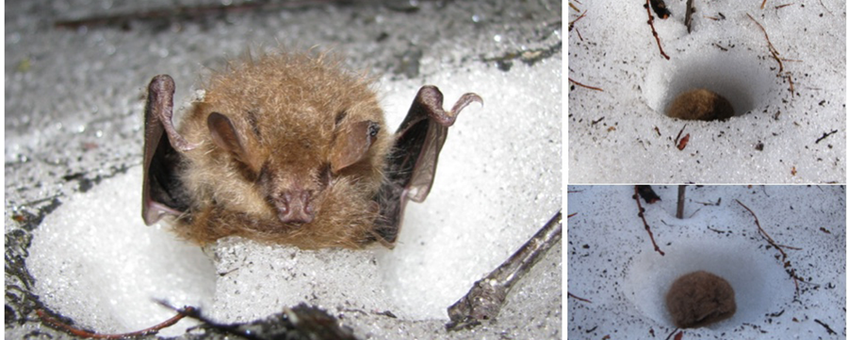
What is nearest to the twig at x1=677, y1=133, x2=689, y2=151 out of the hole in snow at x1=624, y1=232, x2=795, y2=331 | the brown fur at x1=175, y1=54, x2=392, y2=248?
the hole in snow at x1=624, y1=232, x2=795, y2=331

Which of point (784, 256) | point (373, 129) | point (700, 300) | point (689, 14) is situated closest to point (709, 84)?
point (689, 14)

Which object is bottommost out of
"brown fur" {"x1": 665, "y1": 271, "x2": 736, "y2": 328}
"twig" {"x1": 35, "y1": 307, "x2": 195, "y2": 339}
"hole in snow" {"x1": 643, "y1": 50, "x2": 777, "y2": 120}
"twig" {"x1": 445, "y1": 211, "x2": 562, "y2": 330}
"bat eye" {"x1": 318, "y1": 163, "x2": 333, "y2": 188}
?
"brown fur" {"x1": 665, "y1": 271, "x2": 736, "y2": 328}

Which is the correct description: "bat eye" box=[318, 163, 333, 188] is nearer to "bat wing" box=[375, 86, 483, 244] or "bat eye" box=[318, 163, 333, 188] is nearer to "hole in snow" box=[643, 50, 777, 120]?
"bat wing" box=[375, 86, 483, 244]

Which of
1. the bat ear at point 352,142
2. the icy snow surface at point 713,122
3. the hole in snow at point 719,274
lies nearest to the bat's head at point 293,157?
the bat ear at point 352,142

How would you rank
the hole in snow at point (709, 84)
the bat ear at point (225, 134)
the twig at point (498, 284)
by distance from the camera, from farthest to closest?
the hole in snow at point (709, 84)
the twig at point (498, 284)
the bat ear at point (225, 134)

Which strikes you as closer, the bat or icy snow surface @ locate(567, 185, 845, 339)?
the bat

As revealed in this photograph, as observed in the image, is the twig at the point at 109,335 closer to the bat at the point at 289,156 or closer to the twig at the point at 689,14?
the bat at the point at 289,156

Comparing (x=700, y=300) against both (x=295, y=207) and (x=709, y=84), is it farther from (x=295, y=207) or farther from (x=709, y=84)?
(x=295, y=207)

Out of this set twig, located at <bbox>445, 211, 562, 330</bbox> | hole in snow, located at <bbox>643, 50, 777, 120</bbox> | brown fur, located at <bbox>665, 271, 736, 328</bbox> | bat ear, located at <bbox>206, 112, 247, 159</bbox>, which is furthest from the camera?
brown fur, located at <bbox>665, 271, 736, 328</bbox>
